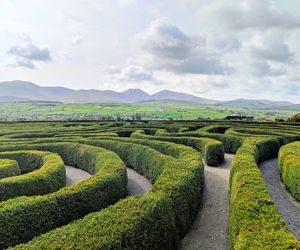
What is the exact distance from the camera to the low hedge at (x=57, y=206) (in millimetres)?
10938

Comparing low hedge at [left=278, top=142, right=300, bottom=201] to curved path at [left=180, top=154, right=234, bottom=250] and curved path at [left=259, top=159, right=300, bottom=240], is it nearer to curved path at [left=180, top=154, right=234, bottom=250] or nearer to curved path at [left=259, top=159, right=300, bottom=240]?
curved path at [left=259, top=159, right=300, bottom=240]

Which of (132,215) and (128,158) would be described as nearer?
(132,215)

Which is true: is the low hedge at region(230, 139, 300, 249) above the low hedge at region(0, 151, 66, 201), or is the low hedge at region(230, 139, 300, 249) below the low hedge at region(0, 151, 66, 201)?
above

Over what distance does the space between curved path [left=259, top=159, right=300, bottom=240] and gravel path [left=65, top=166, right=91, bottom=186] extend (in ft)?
43.6

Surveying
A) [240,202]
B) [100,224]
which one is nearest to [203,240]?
[240,202]

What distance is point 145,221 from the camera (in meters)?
9.62

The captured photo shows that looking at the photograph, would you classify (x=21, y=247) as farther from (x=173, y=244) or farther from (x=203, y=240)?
(x=203, y=240)

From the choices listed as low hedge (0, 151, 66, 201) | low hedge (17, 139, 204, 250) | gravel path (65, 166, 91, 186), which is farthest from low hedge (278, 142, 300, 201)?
gravel path (65, 166, 91, 186)

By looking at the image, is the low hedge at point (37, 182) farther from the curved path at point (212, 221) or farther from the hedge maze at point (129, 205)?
the curved path at point (212, 221)

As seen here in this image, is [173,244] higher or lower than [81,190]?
lower

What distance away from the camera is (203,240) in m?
12.1

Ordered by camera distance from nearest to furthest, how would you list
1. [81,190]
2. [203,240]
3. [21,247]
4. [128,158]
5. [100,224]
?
1. [21,247]
2. [100,224]
3. [203,240]
4. [81,190]
5. [128,158]

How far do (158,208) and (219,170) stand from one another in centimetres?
1362

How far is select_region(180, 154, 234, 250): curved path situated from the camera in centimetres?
1187
